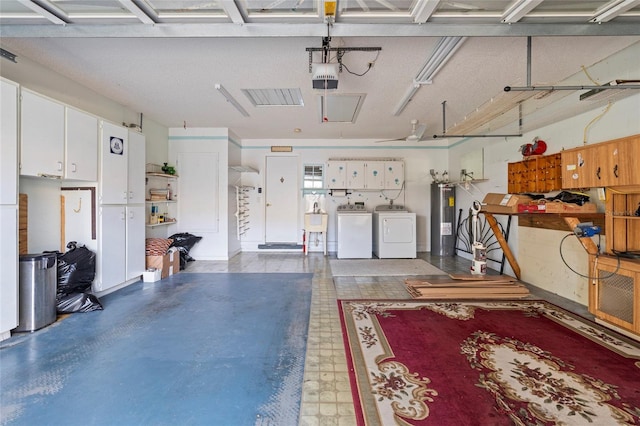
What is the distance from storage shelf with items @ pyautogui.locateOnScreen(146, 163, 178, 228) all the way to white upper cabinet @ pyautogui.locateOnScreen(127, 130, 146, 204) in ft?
2.09

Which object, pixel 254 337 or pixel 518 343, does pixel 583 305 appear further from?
pixel 254 337

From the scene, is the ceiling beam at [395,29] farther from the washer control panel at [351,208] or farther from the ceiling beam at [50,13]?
the washer control panel at [351,208]

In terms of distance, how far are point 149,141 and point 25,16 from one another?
118 inches

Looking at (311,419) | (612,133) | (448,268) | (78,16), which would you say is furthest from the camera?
(448,268)

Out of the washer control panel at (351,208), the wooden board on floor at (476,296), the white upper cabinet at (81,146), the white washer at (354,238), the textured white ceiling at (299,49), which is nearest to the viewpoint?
the textured white ceiling at (299,49)

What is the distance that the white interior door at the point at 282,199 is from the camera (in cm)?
668

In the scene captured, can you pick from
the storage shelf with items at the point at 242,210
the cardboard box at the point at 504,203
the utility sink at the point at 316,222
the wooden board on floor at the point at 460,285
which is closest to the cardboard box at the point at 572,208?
the cardboard box at the point at 504,203

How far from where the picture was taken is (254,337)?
239cm

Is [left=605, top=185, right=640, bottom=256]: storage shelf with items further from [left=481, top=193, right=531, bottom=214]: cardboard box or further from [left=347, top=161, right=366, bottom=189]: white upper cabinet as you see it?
[left=347, top=161, right=366, bottom=189]: white upper cabinet

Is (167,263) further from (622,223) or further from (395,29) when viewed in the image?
(622,223)

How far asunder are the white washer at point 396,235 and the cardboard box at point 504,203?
72.4 inches

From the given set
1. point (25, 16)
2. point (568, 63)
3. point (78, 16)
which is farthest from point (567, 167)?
point (25, 16)

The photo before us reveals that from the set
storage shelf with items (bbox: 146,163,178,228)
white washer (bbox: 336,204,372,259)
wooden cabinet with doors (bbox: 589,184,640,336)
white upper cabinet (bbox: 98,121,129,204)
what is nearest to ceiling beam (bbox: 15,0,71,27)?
white upper cabinet (bbox: 98,121,129,204)

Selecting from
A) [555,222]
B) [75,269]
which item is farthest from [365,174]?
[75,269]
